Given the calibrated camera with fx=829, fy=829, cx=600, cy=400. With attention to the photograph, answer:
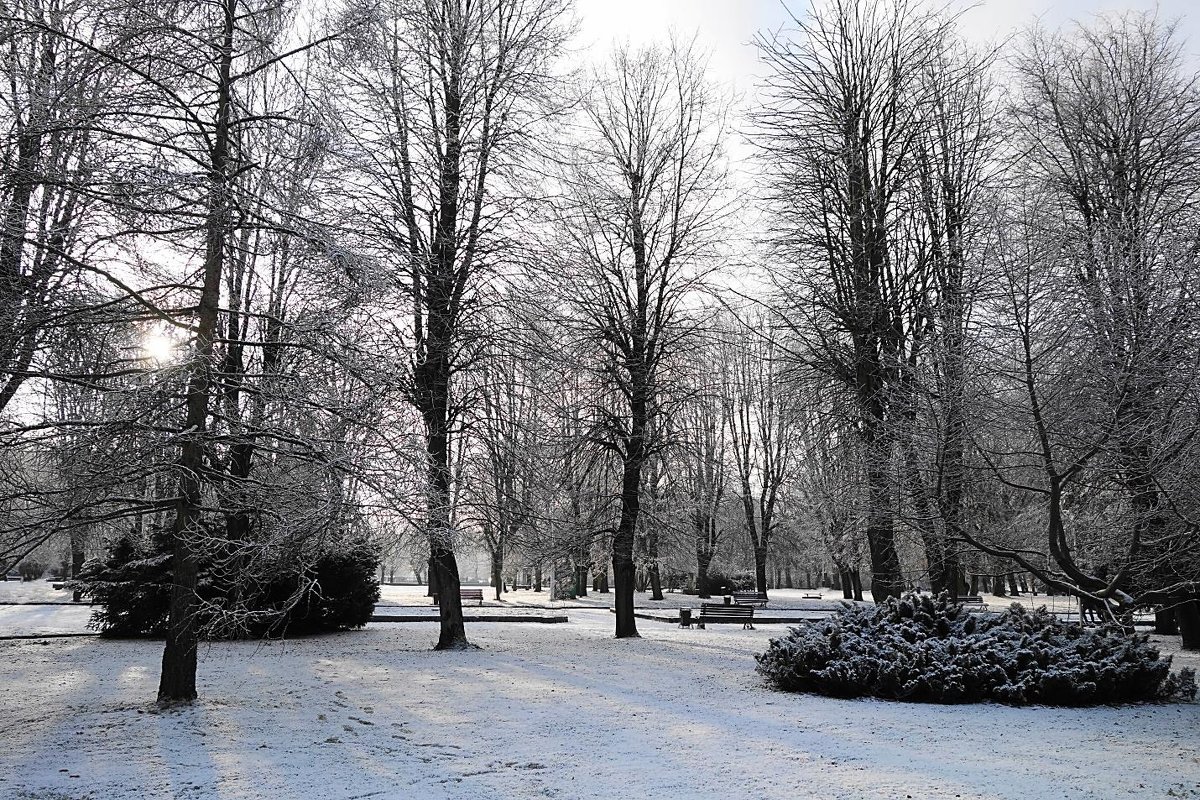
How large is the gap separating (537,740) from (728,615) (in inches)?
628

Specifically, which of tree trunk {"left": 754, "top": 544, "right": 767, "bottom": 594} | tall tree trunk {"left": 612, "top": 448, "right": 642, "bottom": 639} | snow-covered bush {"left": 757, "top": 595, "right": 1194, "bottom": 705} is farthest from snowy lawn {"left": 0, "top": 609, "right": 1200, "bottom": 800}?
tree trunk {"left": 754, "top": 544, "right": 767, "bottom": 594}

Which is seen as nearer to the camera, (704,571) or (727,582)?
(704,571)

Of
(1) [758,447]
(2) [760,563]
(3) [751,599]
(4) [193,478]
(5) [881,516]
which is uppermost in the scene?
(1) [758,447]

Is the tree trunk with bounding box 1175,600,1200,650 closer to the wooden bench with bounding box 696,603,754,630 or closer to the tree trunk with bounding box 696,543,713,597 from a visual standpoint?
the wooden bench with bounding box 696,603,754,630

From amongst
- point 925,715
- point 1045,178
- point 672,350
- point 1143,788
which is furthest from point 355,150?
point 1045,178

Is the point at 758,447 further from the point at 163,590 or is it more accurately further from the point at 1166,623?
the point at 163,590

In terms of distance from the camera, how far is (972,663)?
998 centimetres

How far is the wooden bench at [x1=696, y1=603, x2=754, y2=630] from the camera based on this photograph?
22.5m

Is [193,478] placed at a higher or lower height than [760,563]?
higher

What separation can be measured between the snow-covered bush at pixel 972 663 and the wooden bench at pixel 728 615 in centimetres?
1147

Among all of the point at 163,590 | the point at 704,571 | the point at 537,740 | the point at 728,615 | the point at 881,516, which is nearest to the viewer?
the point at 537,740

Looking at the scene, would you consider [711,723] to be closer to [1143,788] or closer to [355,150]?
[1143,788]

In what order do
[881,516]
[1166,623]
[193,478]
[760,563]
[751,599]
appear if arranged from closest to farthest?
[193,478] → [881,516] → [1166,623] → [751,599] → [760,563]

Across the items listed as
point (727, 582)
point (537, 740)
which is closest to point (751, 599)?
point (727, 582)
